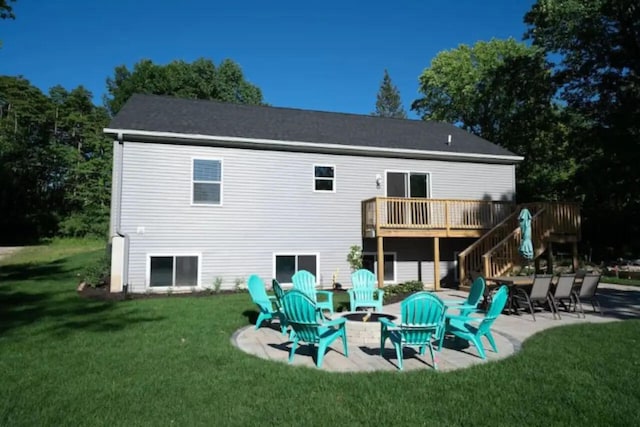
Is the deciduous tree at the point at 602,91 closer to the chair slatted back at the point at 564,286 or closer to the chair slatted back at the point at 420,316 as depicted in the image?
the chair slatted back at the point at 564,286

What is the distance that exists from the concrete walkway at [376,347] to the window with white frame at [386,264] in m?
6.57

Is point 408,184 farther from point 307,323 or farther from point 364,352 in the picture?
point 307,323

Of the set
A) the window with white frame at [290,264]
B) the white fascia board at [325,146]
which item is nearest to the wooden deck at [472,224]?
the white fascia board at [325,146]

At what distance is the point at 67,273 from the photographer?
1711cm

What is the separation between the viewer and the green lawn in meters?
3.83

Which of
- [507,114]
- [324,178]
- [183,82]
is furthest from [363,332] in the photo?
[183,82]

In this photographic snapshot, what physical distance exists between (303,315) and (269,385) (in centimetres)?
117

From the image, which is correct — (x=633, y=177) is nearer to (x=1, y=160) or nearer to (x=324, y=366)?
(x=324, y=366)

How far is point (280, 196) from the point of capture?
14.2m

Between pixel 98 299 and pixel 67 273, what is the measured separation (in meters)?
7.39

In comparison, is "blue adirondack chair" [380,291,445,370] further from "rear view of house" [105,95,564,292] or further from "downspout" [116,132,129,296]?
"downspout" [116,132,129,296]

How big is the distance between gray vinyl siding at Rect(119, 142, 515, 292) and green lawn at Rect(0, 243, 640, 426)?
18.6 ft

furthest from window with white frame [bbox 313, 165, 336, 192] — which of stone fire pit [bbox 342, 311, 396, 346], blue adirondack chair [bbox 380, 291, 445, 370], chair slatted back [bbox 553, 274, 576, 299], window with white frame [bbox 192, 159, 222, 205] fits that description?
blue adirondack chair [bbox 380, 291, 445, 370]

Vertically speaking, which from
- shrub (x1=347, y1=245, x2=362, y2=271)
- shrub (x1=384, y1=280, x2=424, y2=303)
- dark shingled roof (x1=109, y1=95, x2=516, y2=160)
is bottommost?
shrub (x1=384, y1=280, x2=424, y2=303)
